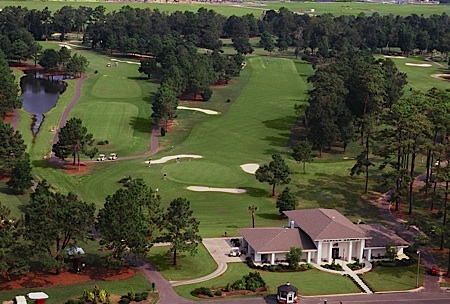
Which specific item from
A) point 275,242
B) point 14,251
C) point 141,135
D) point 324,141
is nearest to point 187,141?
point 141,135

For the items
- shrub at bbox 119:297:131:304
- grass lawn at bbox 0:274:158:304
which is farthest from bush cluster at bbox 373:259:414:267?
shrub at bbox 119:297:131:304

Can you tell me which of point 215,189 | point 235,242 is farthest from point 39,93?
point 235,242

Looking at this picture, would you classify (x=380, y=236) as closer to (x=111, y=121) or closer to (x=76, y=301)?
(x=76, y=301)

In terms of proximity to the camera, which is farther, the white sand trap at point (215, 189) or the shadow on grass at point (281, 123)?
the shadow on grass at point (281, 123)

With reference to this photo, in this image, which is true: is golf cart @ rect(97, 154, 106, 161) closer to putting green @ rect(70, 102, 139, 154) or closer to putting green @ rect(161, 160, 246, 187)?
putting green @ rect(70, 102, 139, 154)

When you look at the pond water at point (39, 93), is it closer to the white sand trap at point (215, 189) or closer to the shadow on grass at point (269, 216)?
the white sand trap at point (215, 189)

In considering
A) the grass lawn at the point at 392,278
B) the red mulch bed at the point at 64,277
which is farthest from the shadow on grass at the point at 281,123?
the red mulch bed at the point at 64,277

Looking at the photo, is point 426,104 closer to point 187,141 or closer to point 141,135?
point 187,141
